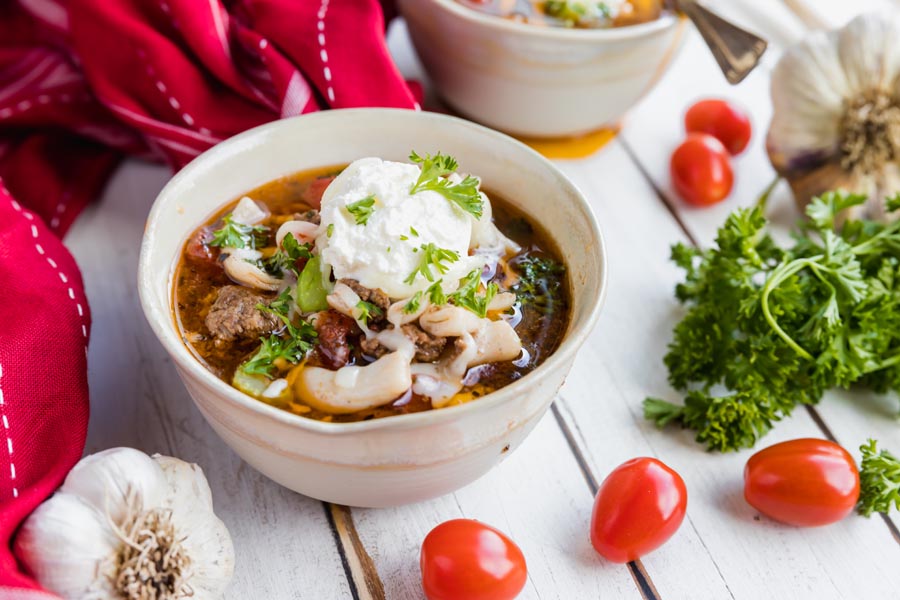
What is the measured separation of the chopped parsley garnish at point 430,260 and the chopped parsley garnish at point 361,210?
146mm

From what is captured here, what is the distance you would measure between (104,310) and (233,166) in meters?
0.73

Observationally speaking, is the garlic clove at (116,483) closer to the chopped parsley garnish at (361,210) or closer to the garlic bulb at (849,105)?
the chopped parsley garnish at (361,210)

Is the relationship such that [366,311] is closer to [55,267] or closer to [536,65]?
[55,267]

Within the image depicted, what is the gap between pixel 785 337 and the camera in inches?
103

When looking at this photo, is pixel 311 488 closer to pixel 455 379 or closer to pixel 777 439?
pixel 455 379

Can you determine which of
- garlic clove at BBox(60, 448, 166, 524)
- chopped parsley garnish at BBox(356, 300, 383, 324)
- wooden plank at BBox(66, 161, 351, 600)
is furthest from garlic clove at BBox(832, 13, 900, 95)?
garlic clove at BBox(60, 448, 166, 524)

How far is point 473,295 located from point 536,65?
1.33 m

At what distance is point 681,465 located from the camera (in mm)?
2633

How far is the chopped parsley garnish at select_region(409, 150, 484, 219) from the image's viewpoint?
2.32 m

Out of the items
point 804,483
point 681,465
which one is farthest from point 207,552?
point 804,483

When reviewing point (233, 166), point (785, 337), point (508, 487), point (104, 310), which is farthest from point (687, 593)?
point (104, 310)

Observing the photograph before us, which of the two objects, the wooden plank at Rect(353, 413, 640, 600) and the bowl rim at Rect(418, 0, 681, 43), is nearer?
the wooden plank at Rect(353, 413, 640, 600)

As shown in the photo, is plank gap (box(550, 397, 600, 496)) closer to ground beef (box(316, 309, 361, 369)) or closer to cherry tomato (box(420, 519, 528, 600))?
cherry tomato (box(420, 519, 528, 600))

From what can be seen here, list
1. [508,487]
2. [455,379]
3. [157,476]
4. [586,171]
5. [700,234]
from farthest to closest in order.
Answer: [586,171]
[700,234]
[508,487]
[455,379]
[157,476]
